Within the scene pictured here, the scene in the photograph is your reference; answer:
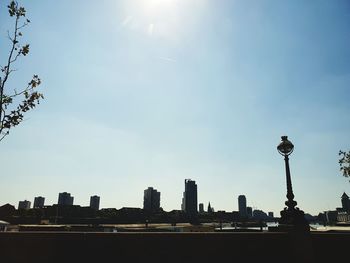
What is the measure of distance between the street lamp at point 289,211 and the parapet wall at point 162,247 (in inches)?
23.4

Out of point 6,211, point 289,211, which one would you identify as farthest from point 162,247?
point 6,211

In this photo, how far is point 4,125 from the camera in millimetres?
11008

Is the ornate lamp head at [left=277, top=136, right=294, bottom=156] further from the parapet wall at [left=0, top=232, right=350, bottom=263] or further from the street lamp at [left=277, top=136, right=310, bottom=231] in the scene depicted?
the parapet wall at [left=0, top=232, right=350, bottom=263]

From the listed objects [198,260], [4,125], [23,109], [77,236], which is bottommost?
[198,260]

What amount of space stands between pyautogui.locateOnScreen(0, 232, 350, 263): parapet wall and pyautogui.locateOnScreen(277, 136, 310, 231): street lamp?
1.95 feet

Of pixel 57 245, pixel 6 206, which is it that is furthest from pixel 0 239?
pixel 6 206

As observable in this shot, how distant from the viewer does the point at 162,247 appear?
991 cm

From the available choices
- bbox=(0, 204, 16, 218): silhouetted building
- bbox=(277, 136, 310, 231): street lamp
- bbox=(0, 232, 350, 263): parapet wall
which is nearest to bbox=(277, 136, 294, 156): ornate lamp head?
→ bbox=(277, 136, 310, 231): street lamp

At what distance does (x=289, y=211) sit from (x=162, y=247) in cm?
427

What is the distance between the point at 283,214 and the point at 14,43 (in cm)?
1170

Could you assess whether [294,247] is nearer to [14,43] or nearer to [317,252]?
[317,252]

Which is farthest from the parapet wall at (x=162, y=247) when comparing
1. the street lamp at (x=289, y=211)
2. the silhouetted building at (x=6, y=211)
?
the silhouetted building at (x=6, y=211)

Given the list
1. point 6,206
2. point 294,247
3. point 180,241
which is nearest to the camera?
point 294,247

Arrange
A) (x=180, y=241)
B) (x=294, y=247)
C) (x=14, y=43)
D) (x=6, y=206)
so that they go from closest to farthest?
(x=294, y=247)
(x=180, y=241)
(x=14, y=43)
(x=6, y=206)
